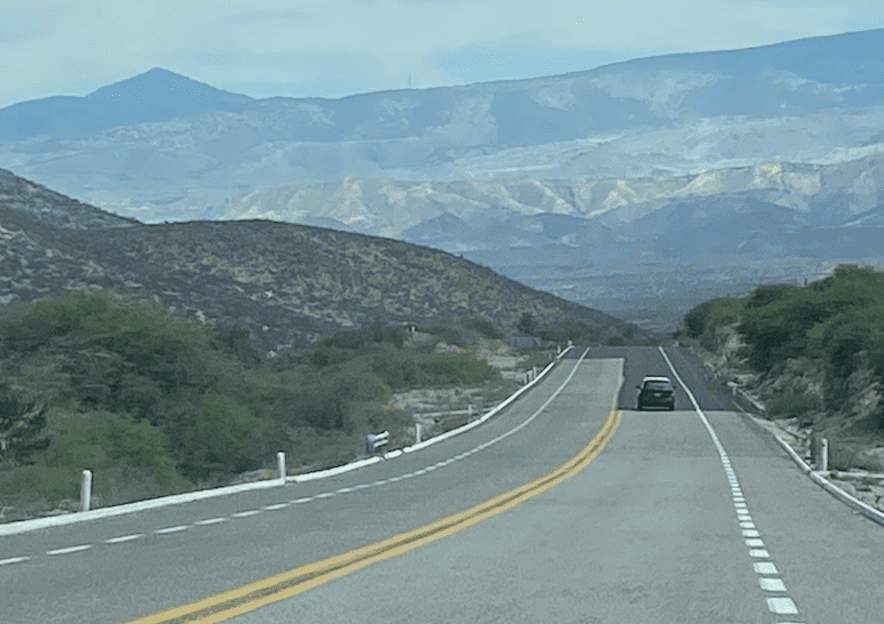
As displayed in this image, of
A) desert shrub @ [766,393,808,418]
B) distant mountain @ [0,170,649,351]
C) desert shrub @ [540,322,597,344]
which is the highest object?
distant mountain @ [0,170,649,351]

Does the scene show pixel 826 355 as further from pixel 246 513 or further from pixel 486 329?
pixel 486 329

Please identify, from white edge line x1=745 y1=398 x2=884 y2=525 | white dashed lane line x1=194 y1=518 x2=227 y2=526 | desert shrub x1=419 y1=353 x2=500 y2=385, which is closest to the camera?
white dashed lane line x1=194 y1=518 x2=227 y2=526

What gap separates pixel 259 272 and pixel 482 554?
14028cm

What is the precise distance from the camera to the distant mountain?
4845 inches

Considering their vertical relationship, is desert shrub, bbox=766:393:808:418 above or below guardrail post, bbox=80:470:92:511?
below

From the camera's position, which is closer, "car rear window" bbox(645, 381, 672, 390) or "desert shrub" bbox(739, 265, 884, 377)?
"car rear window" bbox(645, 381, 672, 390)

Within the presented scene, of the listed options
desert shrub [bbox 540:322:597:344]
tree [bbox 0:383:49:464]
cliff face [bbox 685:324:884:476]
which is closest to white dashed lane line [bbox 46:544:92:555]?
cliff face [bbox 685:324:884:476]

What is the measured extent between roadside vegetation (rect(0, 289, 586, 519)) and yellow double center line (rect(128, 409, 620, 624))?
1876 centimetres

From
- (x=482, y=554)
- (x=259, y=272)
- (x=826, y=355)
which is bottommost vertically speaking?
(x=482, y=554)

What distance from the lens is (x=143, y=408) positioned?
57031mm

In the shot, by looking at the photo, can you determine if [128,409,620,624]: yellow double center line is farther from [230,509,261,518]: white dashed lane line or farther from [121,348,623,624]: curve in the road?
[230,509,261,518]: white dashed lane line

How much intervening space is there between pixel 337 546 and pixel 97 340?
4514 cm

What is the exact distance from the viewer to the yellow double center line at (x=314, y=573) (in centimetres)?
1042

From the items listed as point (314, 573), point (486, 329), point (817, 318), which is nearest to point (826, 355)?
point (817, 318)
